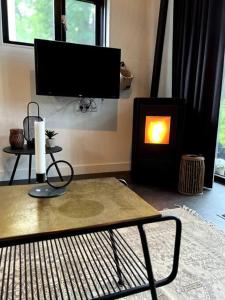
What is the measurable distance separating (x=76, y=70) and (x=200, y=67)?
1428 mm

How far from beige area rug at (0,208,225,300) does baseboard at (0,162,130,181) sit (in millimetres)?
1588

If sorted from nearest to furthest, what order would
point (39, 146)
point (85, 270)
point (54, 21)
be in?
point (39, 146), point (85, 270), point (54, 21)

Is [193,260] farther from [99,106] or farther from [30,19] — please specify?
[30,19]

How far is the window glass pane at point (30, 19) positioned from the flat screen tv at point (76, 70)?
0.42 meters

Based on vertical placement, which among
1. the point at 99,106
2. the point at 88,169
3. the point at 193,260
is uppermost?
the point at 99,106

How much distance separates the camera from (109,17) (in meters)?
3.18

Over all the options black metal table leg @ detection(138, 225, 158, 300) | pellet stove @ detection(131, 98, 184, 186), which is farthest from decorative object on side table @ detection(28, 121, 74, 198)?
pellet stove @ detection(131, 98, 184, 186)

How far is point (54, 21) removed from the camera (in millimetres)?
3004

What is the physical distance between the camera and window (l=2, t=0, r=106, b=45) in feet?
9.28

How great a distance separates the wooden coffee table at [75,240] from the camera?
82 cm

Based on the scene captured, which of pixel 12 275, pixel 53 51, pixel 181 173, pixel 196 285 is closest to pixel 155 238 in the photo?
pixel 196 285

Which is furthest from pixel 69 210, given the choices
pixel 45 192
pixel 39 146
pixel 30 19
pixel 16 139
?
pixel 30 19

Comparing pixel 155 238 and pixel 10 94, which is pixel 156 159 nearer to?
pixel 155 238

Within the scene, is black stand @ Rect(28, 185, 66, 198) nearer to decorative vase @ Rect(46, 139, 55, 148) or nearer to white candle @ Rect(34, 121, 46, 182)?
white candle @ Rect(34, 121, 46, 182)
